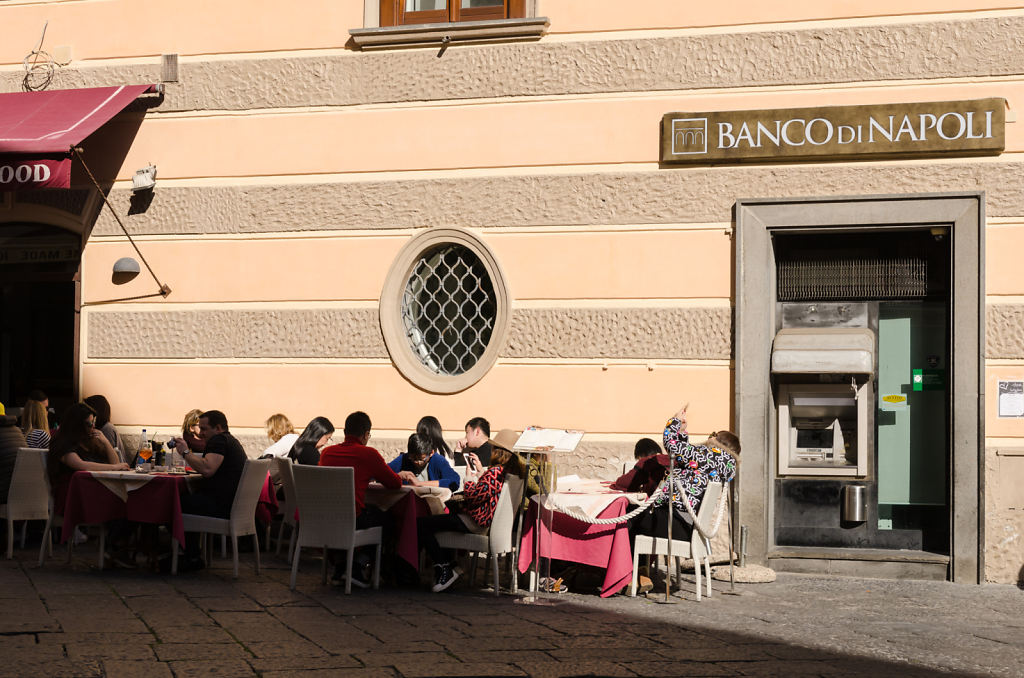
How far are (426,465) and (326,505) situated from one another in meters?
1.46

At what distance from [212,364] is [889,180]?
18.5 ft

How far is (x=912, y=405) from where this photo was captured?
9.38 meters

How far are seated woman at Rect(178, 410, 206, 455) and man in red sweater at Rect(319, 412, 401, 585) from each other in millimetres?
1991

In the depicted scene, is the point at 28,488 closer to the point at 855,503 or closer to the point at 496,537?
the point at 496,537

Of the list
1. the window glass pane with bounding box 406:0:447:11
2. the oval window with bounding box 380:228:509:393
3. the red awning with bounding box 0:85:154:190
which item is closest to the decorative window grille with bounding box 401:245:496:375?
the oval window with bounding box 380:228:509:393

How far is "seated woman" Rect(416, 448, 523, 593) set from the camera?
7824 millimetres

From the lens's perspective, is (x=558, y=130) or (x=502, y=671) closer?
(x=502, y=671)

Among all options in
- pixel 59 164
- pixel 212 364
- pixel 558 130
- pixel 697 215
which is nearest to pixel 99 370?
pixel 212 364

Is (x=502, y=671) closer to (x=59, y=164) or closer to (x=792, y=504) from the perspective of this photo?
(x=792, y=504)

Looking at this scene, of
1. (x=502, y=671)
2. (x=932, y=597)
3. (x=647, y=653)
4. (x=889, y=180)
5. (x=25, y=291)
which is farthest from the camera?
(x=25, y=291)

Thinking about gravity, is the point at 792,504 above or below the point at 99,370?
below

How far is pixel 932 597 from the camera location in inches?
323

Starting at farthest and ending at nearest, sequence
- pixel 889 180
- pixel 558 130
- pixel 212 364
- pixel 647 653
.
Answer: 1. pixel 212 364
2. pixel 558 130
3. pixel 889 180
4. pixel 647 653

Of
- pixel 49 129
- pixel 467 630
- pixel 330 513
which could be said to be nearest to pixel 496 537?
pixel 330 513
